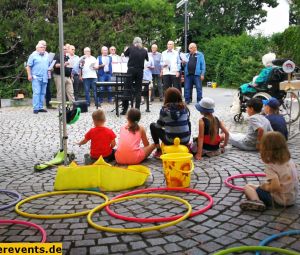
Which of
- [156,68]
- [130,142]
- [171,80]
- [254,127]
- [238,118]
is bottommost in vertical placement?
[238,118]

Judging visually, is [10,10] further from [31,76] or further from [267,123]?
[267,123]

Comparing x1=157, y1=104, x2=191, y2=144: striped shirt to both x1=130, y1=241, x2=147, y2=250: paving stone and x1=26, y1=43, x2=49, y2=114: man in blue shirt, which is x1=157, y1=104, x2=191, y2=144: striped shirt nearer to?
x1=130, y1=241, x2=147, y2=250: paving stone

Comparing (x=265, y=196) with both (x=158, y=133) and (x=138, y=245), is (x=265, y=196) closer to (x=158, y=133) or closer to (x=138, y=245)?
(x=138, y=245)

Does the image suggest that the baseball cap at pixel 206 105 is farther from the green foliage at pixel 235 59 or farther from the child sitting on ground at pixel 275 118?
Result: the green foliage at pixel 235 59

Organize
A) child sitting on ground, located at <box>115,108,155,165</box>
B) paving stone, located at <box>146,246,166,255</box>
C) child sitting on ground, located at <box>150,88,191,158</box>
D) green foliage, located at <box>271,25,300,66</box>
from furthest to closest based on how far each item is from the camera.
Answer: green foliage, located at <box>271,25,300,66</box> → child sitting on ground, located at <box>150,88,191,158</box> → child sitting on ground, located at <box>115,108,155,165</box> → paving stone, located at <box>146,246,166,255</box>

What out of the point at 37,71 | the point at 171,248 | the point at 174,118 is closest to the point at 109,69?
the point at 37,71

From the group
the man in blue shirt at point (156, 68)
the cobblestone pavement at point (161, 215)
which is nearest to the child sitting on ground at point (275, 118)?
the cobblestone pavement at point (161, 215)

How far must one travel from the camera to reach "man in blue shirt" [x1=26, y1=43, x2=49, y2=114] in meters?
13.1

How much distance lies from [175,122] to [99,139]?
1.15 meters

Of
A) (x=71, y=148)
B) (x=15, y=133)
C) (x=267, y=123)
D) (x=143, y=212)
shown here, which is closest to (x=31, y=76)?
(x=15, y=133)

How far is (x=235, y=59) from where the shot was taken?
80.5 feet

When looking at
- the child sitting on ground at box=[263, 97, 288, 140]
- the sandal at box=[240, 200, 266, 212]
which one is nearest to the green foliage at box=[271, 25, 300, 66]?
the child sitting on ground at box=[263, 97, 288, 140]

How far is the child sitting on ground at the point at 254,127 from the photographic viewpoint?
7.11 meters

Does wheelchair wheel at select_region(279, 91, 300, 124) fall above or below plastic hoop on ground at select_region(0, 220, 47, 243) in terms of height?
above
